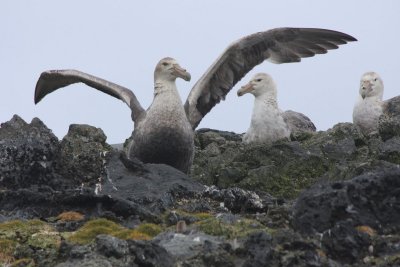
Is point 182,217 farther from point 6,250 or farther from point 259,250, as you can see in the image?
point 259,250

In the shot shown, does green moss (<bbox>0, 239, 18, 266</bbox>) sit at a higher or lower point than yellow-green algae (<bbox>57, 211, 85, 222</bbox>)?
lower

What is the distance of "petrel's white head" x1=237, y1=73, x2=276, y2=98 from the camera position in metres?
26.3

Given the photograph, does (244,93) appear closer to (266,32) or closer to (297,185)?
(266,32)

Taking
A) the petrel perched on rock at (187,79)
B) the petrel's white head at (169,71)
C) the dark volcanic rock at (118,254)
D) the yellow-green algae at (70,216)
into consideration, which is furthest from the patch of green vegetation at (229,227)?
the petrel's white head at (169,71)

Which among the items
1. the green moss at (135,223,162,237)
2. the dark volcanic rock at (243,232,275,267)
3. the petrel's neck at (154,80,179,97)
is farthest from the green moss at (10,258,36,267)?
the petrel's neck at (154,80,179,97)

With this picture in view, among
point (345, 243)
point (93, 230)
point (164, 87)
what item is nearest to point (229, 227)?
point (93, 230)

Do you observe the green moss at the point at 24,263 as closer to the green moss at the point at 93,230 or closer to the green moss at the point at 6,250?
the green moss at the point at 6,250

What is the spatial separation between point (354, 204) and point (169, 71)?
348 inches

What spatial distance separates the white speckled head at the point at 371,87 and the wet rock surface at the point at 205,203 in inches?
76.5

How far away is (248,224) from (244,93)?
36.5ft

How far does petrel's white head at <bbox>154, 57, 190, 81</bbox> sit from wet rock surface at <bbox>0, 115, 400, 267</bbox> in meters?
1.67

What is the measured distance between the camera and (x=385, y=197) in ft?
48.8

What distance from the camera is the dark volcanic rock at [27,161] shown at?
2005cm

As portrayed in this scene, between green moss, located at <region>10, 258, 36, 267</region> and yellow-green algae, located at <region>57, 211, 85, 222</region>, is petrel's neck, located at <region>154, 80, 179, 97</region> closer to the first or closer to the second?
yellow-green algae, located at <region>57, 211, 85, 222</region>
